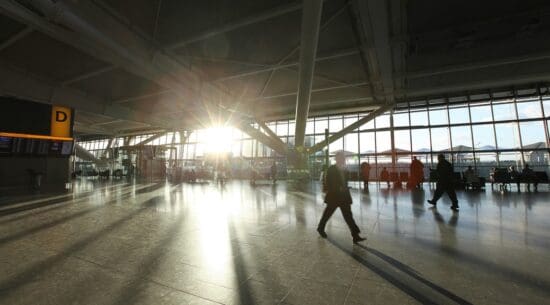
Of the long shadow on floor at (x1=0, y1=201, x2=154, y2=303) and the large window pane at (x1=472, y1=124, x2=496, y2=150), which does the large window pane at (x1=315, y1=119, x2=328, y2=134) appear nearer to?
the large window pane at (x1=472, y1=124, x2=496, y2=150)

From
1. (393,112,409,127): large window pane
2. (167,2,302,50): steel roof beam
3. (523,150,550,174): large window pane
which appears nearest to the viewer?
(167,2,302,50): steel roof beam

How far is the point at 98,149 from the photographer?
4666 centimetres

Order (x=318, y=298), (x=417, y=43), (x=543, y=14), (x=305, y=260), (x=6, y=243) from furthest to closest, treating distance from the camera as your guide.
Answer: (x=417, y=43), (x=543, y=14), (x=6, y=243), (x=305, y=260), (x=318, y=298)

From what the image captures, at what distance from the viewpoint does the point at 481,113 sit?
69.1 ft

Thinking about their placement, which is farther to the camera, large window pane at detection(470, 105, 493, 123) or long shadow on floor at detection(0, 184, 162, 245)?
large window pane at detection(470, 105, 493, 123)

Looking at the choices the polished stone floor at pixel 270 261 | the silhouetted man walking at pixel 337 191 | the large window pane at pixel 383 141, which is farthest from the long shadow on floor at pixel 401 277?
the large window pane at pixel 383 141

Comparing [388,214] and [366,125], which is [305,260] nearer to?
[388,214]

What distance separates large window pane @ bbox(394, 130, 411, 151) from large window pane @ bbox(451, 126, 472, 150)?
366cm

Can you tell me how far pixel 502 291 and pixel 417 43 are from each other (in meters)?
12.7

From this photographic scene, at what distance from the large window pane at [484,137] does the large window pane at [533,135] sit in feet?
6.26

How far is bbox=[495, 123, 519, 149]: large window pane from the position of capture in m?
19.5

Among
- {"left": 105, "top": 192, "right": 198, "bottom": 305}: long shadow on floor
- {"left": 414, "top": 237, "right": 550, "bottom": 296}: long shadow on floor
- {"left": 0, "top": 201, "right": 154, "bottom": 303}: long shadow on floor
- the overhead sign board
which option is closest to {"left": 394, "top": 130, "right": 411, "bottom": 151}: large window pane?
{"left": 414, "top": 237, "right": 550, "bottom": 296}: long shadow on floor

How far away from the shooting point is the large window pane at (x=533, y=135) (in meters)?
18.8

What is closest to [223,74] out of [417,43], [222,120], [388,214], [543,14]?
[222,120]
